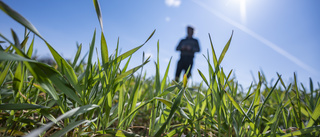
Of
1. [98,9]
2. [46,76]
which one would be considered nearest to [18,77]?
[46,76]

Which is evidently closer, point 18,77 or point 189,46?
point 18,77

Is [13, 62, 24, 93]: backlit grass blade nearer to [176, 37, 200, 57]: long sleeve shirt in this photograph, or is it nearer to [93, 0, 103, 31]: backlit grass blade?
[93, 0, 103, 31]: backlit grass blade

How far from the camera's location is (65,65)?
1.26 ft

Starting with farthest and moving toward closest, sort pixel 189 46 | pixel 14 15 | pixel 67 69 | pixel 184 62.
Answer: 1. pixel 184 62
2. pixel 189 46
3. pixel 67 69
4. pixel 14 15

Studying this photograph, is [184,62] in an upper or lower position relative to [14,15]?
upper

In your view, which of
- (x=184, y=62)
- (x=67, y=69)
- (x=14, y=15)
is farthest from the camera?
(x=184, y=62)

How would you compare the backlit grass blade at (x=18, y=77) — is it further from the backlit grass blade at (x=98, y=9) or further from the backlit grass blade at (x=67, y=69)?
the backlit grass blade at (x=98, y=9)

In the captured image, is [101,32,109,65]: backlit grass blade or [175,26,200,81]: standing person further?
[175,26,200,81]: standing person

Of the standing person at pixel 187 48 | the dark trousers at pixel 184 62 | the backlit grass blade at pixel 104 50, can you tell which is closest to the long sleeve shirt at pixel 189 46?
the standing person at pixel 187 48

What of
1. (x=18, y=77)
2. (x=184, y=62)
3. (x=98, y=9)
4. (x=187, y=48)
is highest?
(x=187, y=48)

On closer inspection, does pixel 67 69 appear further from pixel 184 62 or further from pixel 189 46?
pixel 184 62

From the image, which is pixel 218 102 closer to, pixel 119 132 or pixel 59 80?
pixel 119 132

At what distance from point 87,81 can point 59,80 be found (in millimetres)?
60

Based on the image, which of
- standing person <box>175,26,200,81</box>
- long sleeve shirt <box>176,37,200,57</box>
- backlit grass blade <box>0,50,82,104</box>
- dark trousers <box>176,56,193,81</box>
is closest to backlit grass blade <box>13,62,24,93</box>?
backlit grass blade <box>0,50,82,104</box>
